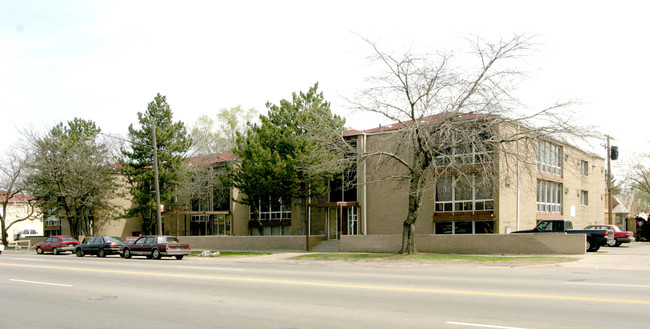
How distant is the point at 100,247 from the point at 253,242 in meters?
9.54

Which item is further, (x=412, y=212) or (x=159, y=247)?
(x=159, y=247)

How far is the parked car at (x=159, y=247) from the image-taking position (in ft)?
99.4

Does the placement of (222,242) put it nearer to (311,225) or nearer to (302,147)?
(311,225)

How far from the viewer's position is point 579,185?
43.6 meters

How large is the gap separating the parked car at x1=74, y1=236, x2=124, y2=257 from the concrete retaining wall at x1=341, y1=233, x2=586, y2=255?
14288mm

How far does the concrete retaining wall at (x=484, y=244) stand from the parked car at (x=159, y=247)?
9.44m

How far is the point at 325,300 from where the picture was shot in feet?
39.2

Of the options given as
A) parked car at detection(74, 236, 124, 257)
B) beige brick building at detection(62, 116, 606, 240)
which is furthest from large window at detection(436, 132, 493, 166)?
parked car at detection(74, 236, 124, 257)

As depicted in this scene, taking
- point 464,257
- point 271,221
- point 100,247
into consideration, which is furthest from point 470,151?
point 100,247

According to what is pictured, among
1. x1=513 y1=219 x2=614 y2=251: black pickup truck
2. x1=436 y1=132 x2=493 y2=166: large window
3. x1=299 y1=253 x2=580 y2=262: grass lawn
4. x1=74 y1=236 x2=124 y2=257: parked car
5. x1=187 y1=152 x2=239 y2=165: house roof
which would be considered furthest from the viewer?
x1=187 y1=152 x2=239 y2=165: house roof

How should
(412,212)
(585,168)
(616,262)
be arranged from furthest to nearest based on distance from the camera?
(585,168)
(412,212)
(616,262)

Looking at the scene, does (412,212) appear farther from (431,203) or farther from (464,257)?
(431,203)

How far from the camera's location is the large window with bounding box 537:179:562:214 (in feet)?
122

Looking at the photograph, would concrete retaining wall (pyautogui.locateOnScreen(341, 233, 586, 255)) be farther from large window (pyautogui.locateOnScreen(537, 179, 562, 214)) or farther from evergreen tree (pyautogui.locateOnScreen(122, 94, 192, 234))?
evergreen tree (pyautogui.locateOnScreen(122, 94, 192, 234))
